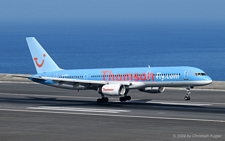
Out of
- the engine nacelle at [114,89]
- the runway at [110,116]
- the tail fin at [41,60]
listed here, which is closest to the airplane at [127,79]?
the engine nacelle at [114,89]

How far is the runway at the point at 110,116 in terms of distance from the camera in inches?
1770

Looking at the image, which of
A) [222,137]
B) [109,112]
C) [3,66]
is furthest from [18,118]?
[3,66]

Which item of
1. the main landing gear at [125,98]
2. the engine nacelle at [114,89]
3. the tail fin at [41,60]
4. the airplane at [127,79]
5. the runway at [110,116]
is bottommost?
the runway at [110,116]

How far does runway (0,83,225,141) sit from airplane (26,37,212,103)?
1.82 meters

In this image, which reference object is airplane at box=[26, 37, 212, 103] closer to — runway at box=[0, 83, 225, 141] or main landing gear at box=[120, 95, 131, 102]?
main landing gear at box=[120, 95, 131, 102]

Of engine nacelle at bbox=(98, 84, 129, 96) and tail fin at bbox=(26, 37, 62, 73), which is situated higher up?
tail fin at bbox=(26, 37, 62, 73)

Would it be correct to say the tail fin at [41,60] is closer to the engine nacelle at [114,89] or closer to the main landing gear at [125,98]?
the main landing gear at [125,98]

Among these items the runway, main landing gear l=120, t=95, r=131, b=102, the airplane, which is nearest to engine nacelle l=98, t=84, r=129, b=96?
the airplane

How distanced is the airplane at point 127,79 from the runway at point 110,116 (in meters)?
1.82

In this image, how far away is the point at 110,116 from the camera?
56844 millimetres

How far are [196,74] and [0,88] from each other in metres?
34.9

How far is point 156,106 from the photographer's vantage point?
66.5 metres

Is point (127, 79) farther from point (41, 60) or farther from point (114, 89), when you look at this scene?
point (41, 60)

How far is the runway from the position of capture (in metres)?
45.0
